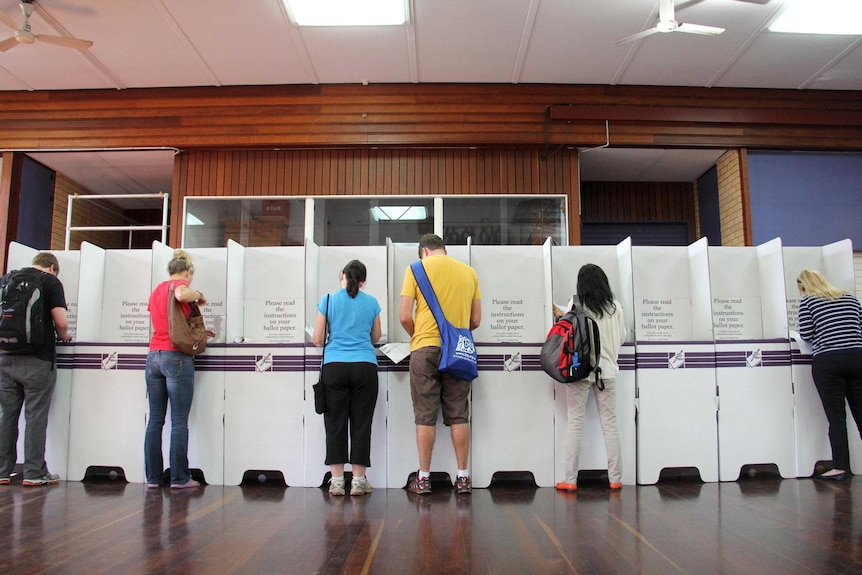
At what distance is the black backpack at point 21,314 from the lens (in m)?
4.13

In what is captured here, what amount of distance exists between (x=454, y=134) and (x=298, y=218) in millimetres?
2125

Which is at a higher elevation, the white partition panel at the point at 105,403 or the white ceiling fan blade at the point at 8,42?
the white ceiling fan blade at the point at 8,42

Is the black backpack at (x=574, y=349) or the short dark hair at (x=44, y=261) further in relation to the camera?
the short dark hair at (x=44, y=261)

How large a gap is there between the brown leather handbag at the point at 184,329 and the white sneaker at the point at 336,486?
1307 millimetres

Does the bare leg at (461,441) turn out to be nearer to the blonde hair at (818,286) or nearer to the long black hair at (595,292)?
the long black hair at (595,292)

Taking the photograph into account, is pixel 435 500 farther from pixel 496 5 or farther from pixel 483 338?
pixel 496 5

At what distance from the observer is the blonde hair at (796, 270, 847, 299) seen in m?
4.39

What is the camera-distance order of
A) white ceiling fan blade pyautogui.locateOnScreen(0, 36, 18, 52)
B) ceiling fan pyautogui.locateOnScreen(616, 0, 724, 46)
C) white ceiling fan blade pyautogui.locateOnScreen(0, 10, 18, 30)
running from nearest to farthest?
ceiling fan pyautogui.locateOnScreen(616, 0, 724, 46) → white ceiling fan blade pyautogui.locateOnScreen(0, 10, 18, 30) → white ceiling fan blade pyautogui.locateOnScreen(0, 36, 18, 52)

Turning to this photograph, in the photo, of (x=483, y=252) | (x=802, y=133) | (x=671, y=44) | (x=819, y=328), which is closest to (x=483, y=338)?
(x=483, y=252)

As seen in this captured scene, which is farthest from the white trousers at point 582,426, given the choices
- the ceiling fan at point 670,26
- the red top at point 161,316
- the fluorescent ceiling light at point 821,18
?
the fluorescent ceiling light at point 821,18

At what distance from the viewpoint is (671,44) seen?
630 centimetres

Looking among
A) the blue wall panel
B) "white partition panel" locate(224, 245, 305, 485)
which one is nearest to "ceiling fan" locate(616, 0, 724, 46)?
the blue wall panel

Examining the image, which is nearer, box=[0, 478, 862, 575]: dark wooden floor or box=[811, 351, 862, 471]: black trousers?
box=[0, 478, 862, 575]: dark wooden floor

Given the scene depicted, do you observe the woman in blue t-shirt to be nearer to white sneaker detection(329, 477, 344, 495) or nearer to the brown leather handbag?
white sneaker detection(329, 477, 344, 495)
